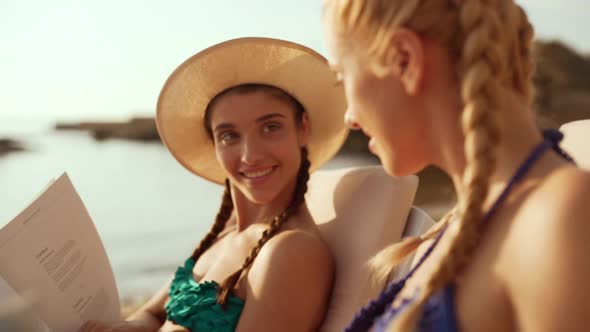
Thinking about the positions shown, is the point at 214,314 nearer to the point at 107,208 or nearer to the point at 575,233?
the point at 575,233

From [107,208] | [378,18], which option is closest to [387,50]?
[378,18]

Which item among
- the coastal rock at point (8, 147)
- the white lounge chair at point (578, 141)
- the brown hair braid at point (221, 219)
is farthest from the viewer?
the coastal rock at point (8, 147)

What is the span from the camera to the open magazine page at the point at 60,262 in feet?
5.72

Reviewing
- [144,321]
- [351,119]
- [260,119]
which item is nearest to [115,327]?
[144,321]

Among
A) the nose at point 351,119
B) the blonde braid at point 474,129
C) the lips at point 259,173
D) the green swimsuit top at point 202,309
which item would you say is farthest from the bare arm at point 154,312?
the blonde braid at point 474,129

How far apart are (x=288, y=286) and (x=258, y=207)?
1.38ft

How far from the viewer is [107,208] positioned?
283 inches

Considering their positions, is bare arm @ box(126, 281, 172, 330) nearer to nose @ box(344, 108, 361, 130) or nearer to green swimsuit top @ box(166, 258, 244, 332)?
green swimsuit top @ box(166, 258, 244, 332)

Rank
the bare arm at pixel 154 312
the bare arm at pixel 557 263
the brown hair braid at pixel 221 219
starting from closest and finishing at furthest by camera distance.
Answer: the bare arm at pixel 557 263 → the bare arm at pixel 154 312 → the brown hair braid at pixel 221 219

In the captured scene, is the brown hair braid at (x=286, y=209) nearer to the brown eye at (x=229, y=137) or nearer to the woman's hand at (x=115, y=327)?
the brown eye at (x=229, y=137)

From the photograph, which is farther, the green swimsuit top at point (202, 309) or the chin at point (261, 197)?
the chin at point (261, 197)

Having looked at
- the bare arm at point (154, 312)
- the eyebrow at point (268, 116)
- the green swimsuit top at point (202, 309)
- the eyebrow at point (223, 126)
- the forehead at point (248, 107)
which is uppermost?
the forehead at point (248, 107)

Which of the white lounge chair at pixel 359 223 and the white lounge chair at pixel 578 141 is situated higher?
the white lounge chair at pixel 578 141

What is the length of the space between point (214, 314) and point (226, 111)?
554 millimetres
